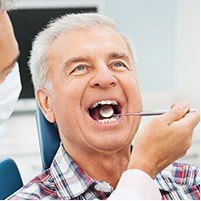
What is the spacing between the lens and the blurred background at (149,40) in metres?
3.22

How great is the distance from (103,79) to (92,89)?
0.13 feet

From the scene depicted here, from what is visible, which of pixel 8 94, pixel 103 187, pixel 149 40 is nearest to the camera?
pixel 103 187

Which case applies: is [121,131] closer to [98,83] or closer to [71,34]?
[98,83]

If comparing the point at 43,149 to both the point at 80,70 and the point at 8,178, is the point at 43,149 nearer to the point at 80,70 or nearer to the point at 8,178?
the point at 8,178

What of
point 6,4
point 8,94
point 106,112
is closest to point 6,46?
point 6,4

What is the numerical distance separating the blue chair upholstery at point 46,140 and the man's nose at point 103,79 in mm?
241

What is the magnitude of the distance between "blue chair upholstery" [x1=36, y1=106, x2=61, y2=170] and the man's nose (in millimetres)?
241

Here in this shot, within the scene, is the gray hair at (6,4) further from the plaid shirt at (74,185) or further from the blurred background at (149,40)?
the blurred background at (149,40)

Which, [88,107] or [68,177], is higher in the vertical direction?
[88,107]

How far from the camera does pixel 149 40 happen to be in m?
3.34

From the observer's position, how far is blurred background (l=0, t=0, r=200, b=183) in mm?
3221

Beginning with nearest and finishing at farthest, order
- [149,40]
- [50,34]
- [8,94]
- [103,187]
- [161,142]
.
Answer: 1. [161,142]
2. [103,187]
3. [50,34]
4. [8,94]
5. [149,40]

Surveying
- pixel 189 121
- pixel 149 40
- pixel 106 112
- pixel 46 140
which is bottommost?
pixel 149 40

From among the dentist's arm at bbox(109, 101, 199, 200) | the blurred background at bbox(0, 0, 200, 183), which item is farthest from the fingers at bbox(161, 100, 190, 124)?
the blurred background at bbox(0, 0, 200, 183)
